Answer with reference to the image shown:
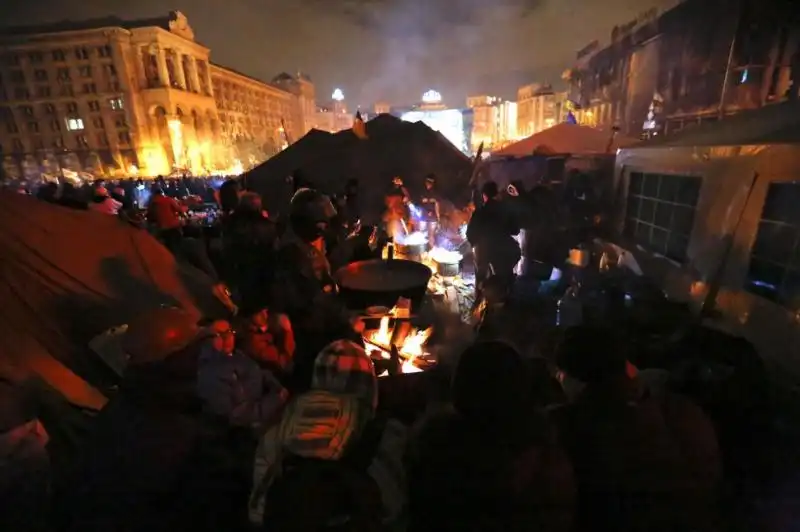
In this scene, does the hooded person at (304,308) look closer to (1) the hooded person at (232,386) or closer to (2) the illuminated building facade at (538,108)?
(1) the hooded person at (232,386)

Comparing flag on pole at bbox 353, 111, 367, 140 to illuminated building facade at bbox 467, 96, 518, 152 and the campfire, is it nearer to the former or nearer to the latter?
the campfire

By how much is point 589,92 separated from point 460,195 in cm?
2588

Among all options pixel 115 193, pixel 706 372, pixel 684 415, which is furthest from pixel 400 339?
pixel 115 193

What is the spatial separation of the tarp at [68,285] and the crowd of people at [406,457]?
2.07 meters

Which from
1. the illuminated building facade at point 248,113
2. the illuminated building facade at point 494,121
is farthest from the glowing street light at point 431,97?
the illuminated building facade at point 248,113

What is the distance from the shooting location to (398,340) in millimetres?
5066

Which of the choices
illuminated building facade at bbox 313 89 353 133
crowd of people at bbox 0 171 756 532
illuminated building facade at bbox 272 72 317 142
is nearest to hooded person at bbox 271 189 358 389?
crowd of people at bbox 0 171 756 532

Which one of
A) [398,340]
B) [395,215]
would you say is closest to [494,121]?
[395,215]

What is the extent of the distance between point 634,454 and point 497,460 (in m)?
0.70

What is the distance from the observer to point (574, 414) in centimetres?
202

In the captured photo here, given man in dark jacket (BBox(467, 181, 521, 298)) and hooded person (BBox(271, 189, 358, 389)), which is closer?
hooded person (BBox(271, 189, 358, 389))

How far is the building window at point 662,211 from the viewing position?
5.87 metres

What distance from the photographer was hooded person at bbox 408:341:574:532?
1664mm

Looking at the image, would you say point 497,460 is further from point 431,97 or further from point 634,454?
point 431,97
